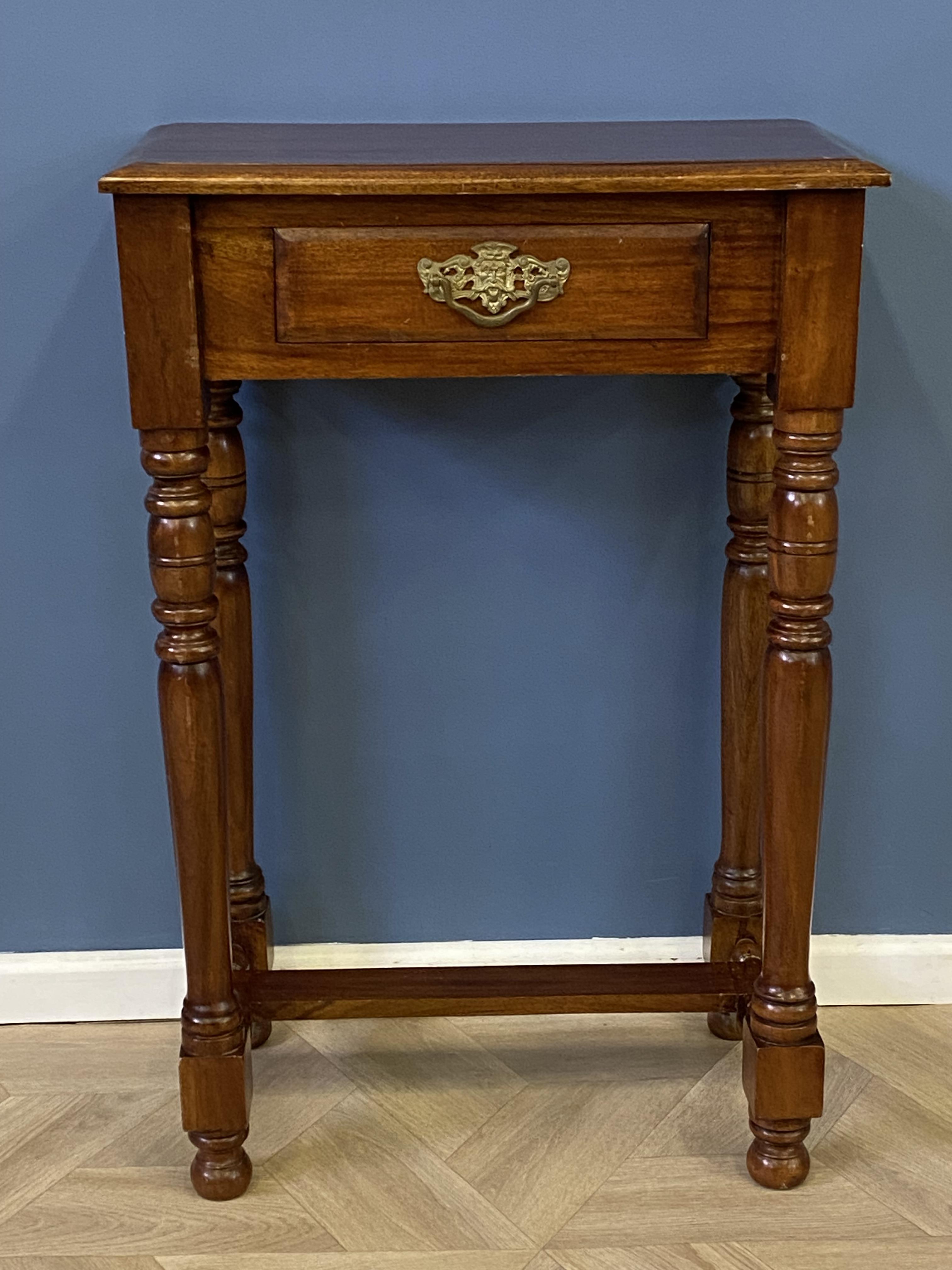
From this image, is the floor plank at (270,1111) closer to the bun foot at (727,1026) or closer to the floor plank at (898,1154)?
the bun foot at (727,1026)

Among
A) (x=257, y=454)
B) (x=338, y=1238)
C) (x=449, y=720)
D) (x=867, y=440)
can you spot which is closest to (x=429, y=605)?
(x=449, y=720)

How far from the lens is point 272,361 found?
1333 mm

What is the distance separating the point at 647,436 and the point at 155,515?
2.05ft

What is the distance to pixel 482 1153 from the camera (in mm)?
1632

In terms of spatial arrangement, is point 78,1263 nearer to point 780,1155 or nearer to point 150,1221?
point 150,1221

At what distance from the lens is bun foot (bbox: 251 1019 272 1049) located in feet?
6.00

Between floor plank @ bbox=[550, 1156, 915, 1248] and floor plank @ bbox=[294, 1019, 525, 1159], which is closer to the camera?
floor plank @ bbox=[550, 1156, 915, 1248]

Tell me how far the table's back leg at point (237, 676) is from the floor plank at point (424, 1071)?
105 millimetres

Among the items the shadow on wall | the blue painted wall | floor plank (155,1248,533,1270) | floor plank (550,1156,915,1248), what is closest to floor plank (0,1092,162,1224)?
floor plank (155,1248,533,1270)

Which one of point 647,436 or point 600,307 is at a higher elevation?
point 600,307

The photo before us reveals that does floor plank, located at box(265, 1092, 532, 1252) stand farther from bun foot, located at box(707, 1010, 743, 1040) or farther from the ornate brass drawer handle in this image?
the ornate brass drawer handle

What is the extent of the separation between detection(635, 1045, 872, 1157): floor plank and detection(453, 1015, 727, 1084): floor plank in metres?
0.03

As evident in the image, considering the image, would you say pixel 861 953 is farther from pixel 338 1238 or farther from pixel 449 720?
pixel 338 1238

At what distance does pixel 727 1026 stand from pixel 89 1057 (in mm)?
774
